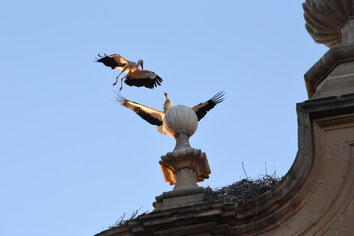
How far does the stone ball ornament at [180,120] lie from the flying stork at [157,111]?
25.5 inches

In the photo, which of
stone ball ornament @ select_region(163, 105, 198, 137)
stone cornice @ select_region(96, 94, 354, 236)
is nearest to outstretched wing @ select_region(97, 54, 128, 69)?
stone ball ornament @ select_region(163, 105, 198, 137)

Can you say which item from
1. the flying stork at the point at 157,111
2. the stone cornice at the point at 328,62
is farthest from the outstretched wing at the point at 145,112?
the stone cornice at the point at 328,62

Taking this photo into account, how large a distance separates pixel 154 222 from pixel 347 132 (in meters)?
2.95

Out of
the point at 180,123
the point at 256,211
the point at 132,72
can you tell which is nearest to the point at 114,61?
the point at 132,72

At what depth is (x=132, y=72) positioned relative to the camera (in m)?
17.3

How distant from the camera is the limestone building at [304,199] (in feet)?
44.3

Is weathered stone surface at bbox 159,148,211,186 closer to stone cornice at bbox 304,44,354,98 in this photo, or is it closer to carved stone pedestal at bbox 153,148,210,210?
carved stone pedestal at bbox 153,148,210,210

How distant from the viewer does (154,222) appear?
13852mm

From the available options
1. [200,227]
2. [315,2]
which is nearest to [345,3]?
[315,2]

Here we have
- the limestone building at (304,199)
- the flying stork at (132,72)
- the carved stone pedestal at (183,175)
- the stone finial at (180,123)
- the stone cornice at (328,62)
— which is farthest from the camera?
the flying stork at (132,72)

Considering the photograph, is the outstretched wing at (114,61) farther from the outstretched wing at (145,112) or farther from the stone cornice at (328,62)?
the stone cornice at (328,62)

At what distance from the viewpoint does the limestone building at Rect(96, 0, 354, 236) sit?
532 inches

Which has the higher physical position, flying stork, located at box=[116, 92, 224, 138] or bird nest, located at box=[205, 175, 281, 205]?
flying stork, located at box=[116, 92, 224, 138]

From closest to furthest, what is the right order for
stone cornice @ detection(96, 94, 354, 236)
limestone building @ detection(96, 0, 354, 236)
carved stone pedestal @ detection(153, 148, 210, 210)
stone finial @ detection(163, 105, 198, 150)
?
limestone building @ detection(96, 0, 354, 236) → stone cornice @ detection(96, 94, 354, 236) → carved stone pedestal @ detection(153, 148, 210, 210) → stone finial @ detection(163, 105, 198, 150)
